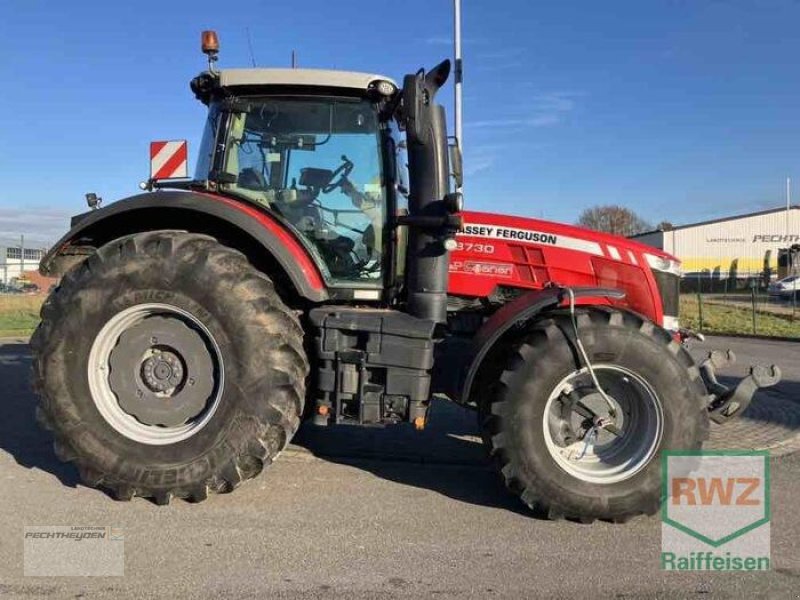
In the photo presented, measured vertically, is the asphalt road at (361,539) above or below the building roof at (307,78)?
below

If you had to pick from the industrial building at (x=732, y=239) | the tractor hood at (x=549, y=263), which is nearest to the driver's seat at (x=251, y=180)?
the tractor hood at (x=549, y=263)

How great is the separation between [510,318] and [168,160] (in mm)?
2876

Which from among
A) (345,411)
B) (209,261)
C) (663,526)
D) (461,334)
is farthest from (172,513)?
(663,526)

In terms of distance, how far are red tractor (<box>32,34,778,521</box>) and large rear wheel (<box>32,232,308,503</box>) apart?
12 mm

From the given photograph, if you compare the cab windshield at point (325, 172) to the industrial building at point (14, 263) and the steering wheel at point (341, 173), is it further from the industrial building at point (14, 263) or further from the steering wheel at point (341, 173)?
the industrial building at point (14, 263)

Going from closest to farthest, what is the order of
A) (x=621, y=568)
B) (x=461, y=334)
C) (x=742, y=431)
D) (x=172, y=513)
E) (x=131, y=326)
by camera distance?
(x=621, y=568) → (x=172, y=513) → (x=131, y=326) → (x=461, y=334) → (x=742, y=431)

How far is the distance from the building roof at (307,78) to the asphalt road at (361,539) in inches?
102

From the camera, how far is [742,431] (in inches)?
225

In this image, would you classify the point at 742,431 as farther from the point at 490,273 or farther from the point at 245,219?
the point at 245,219

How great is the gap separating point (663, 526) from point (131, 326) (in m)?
3.34

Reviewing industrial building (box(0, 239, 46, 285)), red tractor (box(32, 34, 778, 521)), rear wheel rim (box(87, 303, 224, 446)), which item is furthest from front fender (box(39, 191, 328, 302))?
industrial building (box(0, 239, 46, 285))

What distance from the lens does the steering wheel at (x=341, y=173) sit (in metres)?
4.32

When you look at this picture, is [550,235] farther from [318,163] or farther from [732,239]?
[732,239]

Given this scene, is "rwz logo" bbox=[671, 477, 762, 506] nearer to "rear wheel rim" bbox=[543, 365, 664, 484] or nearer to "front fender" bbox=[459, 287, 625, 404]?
"rear wheel rim" bbox=[543, 365, 664, 484]
